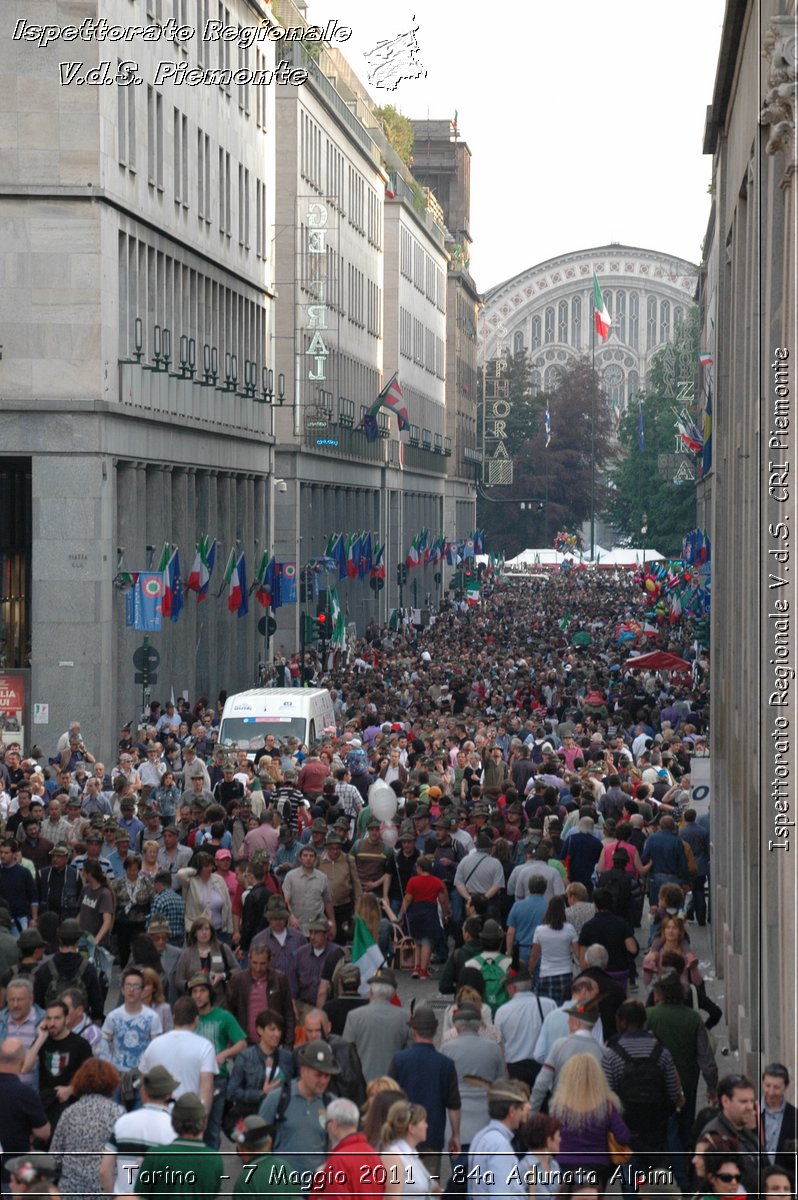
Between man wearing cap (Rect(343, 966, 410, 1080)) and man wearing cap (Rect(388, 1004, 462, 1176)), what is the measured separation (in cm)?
87

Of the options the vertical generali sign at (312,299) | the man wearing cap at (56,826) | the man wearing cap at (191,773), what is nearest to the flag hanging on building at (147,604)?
the man wearing cap at (191,773)

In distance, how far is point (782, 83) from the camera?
10.9 m

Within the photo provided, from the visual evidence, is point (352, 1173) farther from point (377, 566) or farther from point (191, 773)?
point (377, 566)

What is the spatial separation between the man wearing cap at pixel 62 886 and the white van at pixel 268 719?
41.0 feet

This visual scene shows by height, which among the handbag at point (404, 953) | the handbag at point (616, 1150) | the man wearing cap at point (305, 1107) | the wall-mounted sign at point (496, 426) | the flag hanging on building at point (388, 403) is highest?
the wall-mounted sign at point (496, 426)

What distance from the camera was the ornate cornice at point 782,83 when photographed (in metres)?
10.6

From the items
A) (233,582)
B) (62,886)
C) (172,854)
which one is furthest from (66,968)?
(233,582)

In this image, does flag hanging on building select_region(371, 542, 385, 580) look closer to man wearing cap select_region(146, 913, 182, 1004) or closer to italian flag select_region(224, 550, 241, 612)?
italian flag select_region(224, 550, 241, 612)

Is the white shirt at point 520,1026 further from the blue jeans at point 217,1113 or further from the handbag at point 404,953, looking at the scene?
the handbag at point 404,953

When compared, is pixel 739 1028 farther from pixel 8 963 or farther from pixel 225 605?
pixel 225 605

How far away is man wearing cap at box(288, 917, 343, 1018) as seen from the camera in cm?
1462

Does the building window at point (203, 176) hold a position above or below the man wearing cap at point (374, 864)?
above

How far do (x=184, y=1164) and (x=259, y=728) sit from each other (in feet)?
71.6

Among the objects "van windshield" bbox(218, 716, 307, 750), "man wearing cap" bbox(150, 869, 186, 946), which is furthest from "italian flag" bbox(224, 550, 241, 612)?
"man wearing cap" bbox(150, 869, 186, 946)
